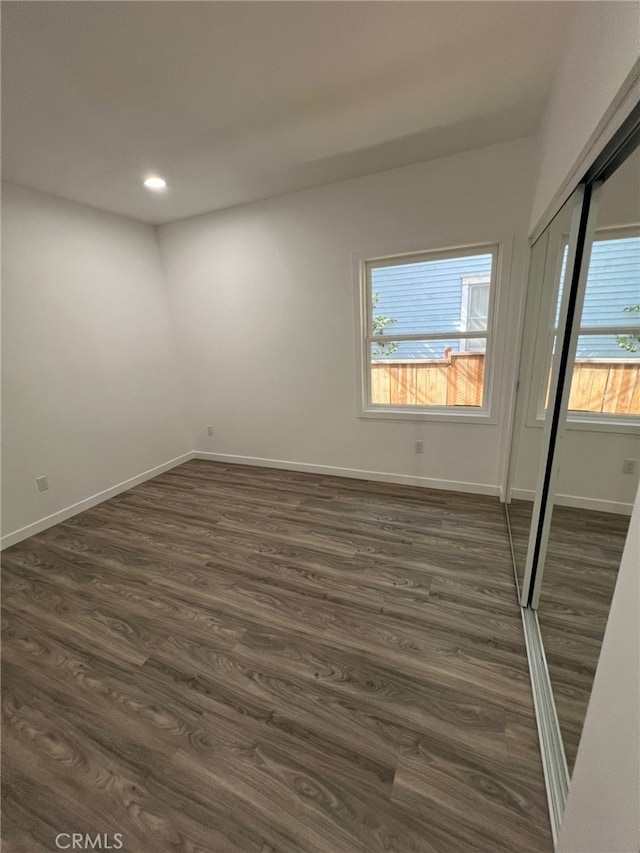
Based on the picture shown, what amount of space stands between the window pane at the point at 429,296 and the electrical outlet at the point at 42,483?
3.09 meters

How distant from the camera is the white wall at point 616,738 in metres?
0.56

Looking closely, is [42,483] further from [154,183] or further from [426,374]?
[426,374]

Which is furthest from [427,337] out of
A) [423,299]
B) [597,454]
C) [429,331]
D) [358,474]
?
[597,454]

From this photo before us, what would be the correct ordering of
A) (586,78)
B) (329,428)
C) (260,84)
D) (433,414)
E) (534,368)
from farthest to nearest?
(329,428) < (433,414) < (534,368) < (260,84) < (586,78)

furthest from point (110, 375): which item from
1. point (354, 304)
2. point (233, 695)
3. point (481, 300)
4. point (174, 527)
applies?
point (481, 300)

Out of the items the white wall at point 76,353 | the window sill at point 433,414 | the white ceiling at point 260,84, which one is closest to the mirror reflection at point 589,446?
the white ceiling at point 260,84

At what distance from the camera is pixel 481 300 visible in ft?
8.57

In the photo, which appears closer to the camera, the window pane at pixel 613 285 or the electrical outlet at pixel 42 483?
the window pane at pixel 613 285

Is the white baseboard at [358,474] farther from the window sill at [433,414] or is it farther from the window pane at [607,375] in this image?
the window pane at [607,375]

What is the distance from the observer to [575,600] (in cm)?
135

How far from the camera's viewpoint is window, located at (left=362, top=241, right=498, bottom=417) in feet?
8.63

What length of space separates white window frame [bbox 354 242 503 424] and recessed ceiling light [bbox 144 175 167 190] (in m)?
1.59

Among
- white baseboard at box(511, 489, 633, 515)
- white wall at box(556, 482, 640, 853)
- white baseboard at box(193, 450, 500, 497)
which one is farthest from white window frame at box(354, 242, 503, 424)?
white wall at box(556, 482, 640, 853)

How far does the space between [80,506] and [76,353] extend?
4.51 feet
